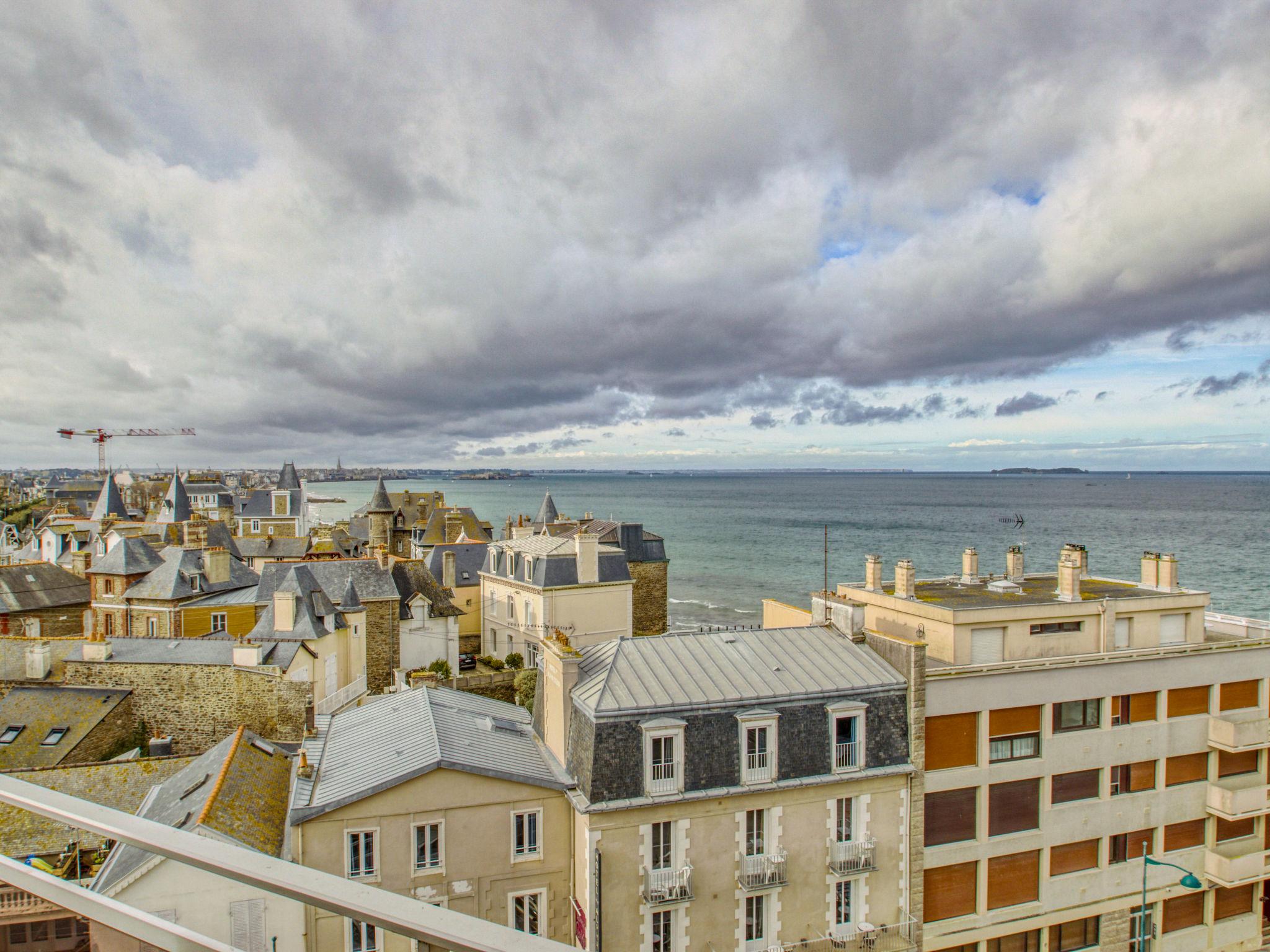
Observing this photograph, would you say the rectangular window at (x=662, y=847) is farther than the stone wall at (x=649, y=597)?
No

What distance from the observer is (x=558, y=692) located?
58.4ft

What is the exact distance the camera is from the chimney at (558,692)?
17219 mm

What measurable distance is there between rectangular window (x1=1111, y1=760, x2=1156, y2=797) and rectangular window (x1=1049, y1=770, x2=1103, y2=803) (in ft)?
1.87

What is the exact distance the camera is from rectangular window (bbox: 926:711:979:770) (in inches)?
716

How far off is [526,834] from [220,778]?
6.65m

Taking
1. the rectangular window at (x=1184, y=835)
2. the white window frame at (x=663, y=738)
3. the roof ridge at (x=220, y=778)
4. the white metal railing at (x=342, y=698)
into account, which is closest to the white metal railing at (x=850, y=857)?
the white window frame at (x=663, y=738)

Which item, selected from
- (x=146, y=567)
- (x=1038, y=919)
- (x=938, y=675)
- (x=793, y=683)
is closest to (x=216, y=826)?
(x=793, y=683)

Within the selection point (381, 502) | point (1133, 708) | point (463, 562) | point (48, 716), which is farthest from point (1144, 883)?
point (381, 502)

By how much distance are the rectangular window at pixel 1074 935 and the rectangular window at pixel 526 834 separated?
14.0 m

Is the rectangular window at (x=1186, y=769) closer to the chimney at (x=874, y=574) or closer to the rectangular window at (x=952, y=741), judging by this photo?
the rectangular window at (x=952, y=741)

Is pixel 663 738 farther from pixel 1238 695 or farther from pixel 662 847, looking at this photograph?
pixel 1238 695

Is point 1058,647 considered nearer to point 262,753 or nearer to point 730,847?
point 730,847

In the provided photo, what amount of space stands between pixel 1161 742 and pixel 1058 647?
3.62m

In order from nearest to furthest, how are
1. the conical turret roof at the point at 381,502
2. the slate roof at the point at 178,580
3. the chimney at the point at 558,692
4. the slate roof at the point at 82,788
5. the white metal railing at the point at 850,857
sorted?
the slate roof at the point at 82,788, the white metal railing at the point at 850,857, the chimney at the point at 558,692, the slate roof at the point at 178,580, the conical turret roof at the point at 381,502
